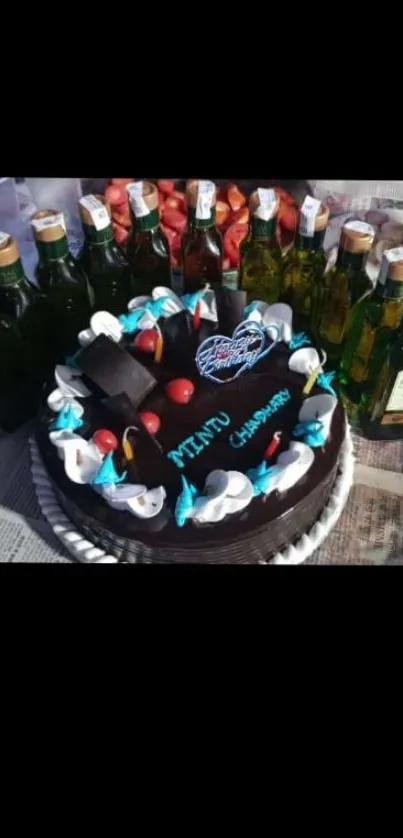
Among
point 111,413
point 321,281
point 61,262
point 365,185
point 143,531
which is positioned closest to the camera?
point 143,531

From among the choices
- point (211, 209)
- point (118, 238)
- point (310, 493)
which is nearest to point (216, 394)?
point (310, 493)

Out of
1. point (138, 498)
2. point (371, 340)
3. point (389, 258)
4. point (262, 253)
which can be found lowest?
point (138, 498)

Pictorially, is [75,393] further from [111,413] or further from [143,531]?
[143,531]

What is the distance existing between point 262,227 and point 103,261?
0.32m

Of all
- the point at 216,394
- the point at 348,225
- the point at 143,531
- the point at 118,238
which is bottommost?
the point at 143,531

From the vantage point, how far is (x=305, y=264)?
56.1 inches

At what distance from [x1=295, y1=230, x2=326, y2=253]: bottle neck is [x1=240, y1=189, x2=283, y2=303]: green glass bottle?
0.06 metres

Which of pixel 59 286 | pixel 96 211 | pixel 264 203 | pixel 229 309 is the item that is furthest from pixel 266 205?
pixel 59 286

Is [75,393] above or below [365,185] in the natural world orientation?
below

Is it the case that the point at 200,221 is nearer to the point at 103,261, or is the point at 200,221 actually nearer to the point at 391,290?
the point at 103,261

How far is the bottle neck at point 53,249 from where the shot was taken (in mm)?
1239

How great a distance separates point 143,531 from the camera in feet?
3.53

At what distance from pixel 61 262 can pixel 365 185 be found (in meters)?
0.98

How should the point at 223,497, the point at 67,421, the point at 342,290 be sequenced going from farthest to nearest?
the point at 342,290, the point at 67,421, the point at 223,497
